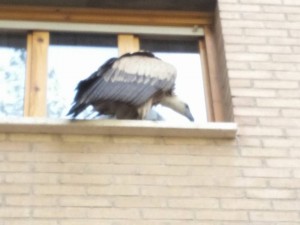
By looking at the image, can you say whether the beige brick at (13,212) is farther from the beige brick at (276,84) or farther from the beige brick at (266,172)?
the beige brick at (276,84)

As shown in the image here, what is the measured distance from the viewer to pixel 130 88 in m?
4.89

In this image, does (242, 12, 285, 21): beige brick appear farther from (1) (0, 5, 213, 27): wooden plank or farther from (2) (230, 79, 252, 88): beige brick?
(2) (230, 79, 252, 88): beige brick

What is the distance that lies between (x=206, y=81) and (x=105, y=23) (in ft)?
2.49

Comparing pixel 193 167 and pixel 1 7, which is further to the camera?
pixel 1 7

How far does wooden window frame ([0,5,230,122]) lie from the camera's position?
5340 millimetres

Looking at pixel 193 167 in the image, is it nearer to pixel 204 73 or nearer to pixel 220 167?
pixel 220 167

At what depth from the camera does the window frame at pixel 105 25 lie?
5383mm

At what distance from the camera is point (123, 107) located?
4.94 metres

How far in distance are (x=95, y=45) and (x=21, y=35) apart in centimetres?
46

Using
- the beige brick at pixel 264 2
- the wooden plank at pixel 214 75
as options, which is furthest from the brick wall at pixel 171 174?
the beige brick at pixel 264 2

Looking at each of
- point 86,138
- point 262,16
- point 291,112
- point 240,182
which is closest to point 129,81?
point 86,138

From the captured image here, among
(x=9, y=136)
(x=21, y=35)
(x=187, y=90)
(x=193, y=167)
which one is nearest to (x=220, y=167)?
(x=193, y=167)

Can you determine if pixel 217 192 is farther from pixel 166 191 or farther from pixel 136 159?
pixel 136 159

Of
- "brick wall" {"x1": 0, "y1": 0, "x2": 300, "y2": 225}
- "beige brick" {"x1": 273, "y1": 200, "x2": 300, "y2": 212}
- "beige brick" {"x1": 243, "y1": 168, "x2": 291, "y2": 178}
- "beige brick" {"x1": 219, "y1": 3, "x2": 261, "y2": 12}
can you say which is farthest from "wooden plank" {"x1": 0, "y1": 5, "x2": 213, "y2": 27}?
"beige brick" {"x1": 273, "y1": 200, "x2": 300, "y2": 212}
